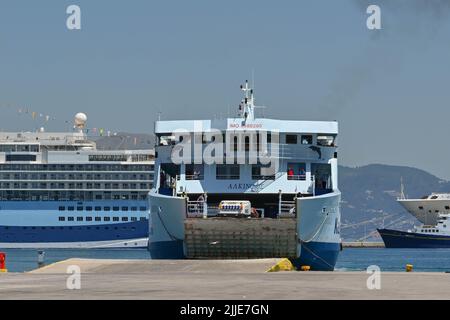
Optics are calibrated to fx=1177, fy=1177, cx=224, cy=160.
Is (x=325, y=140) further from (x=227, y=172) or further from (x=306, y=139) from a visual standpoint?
(x=227, y=172)

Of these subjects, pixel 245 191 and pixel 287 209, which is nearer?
pixel 245 191

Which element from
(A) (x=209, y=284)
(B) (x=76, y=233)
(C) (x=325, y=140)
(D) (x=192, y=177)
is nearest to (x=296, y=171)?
(C) (x=325, y=140)

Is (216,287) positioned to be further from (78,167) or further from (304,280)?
(78,167)

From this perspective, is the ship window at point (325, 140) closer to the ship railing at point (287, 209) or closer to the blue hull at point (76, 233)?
the ship railing at point (287, 209)

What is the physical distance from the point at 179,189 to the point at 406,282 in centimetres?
2468

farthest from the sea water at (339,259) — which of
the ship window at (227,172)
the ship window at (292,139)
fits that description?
the ship window at (227,172)

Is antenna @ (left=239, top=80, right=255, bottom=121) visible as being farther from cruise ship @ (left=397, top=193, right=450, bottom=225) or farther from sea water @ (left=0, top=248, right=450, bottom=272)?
cruise ship @ (left=397, top=193, right=450, bottom=225)

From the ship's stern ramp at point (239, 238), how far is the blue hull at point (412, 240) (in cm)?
12740

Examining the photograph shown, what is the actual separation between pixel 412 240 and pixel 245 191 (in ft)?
431

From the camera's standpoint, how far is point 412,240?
18062 cm

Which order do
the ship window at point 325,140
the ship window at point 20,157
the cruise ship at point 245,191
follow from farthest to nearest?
the ship window at point 20,157 → the ship window at point 325,140 → the cruise ship at point 245,191

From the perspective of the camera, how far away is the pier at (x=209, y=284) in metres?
23.1

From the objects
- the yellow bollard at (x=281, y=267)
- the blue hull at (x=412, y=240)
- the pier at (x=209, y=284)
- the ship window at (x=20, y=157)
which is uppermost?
the ship window at (x=20, y=157)
